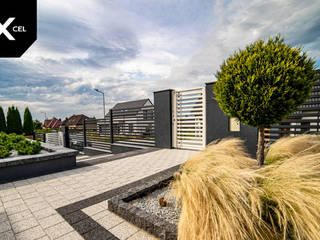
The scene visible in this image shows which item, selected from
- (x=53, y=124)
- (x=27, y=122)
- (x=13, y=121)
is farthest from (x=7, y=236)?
(x=53, y=124)

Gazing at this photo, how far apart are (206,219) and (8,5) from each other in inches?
323

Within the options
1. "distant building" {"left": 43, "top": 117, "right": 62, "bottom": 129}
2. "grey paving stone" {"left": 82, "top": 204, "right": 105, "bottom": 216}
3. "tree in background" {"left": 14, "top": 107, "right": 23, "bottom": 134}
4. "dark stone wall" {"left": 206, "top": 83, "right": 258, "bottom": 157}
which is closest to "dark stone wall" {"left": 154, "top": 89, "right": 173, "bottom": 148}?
"dark stone wall" {"left": 206, "top": 83, "right": 258, "bottom": 157}

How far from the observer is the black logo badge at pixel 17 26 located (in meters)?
5.01

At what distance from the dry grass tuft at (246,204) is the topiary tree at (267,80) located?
1.16 metres

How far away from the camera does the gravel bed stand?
5.82ft

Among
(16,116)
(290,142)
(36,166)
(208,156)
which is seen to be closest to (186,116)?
(290,142)

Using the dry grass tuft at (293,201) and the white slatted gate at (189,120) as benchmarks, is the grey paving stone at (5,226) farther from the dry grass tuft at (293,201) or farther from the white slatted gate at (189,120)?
the white slatted gate at (189,120)

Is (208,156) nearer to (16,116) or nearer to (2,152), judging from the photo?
(2,152)

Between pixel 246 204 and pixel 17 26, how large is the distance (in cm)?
828

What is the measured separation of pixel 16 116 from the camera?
19125 millimetres

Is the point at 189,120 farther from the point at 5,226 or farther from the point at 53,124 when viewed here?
the point at 53,124

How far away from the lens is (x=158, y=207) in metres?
1.99

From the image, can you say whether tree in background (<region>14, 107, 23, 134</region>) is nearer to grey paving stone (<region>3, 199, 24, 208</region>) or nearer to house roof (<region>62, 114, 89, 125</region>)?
grey paving stone (<region>3, 199, 24, 208</region>)

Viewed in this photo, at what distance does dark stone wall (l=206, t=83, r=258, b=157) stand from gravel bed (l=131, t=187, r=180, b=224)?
4.18m
